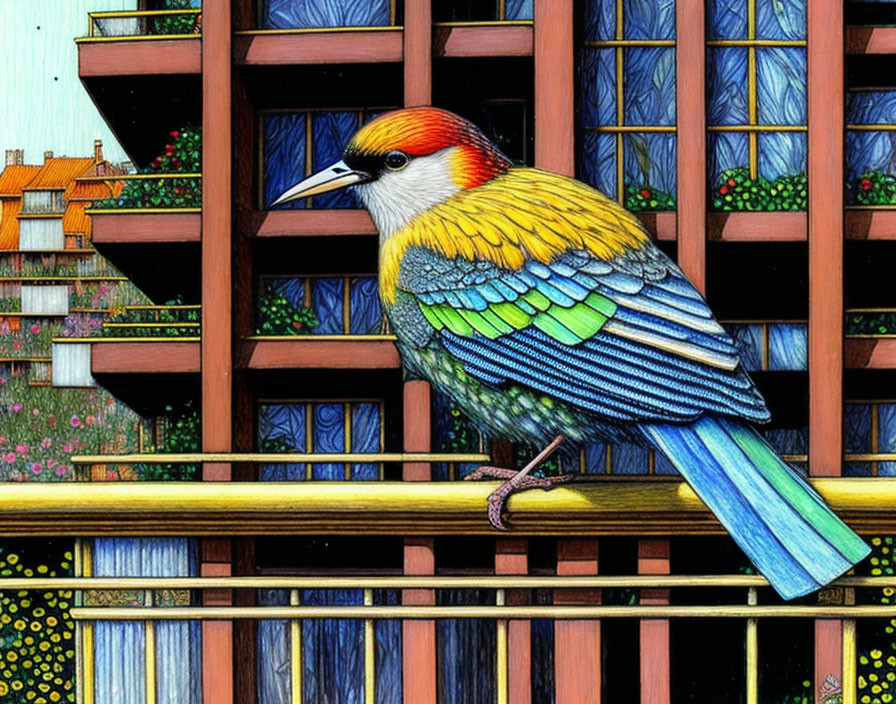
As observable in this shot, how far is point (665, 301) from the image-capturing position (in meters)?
2.98

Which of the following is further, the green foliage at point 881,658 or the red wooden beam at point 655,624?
the green foliage at point 881,658

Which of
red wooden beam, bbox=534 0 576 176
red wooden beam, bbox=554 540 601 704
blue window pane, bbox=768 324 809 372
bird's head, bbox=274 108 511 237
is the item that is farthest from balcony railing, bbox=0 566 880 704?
red wooden beam, bbox=534 0 576 176

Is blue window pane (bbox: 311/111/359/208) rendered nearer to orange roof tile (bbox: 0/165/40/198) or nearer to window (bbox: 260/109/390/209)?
window (bbox: 260/109/390/209)

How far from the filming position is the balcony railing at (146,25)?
366 centimetres

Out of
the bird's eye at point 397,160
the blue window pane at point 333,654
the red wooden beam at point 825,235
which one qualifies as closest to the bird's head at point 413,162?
the bird's eye at point 397,160

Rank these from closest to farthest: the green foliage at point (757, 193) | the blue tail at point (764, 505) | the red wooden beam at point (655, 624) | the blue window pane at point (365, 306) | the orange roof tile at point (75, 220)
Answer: the blue tail at point (764, 505), the red wooden beam at point (655, 624), the green foliage at point (757, 193), the blue window pane at point (365, 306), the orange roof tile at point (75, 220)

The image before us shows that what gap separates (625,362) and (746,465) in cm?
42

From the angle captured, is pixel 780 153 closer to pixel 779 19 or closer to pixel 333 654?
pixel 779 19

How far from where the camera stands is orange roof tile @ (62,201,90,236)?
12.4 ft

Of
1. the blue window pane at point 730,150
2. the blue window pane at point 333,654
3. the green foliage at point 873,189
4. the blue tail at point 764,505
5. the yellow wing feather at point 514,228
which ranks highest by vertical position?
the blue window pane at point 730,150

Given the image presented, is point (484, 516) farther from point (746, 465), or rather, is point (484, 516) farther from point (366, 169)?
point (366, 169)

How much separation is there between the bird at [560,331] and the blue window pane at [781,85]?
0.85 m

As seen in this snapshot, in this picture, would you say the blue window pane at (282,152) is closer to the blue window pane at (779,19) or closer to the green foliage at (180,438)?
the green foliage at (180,438)

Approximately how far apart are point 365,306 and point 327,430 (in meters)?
0.46
